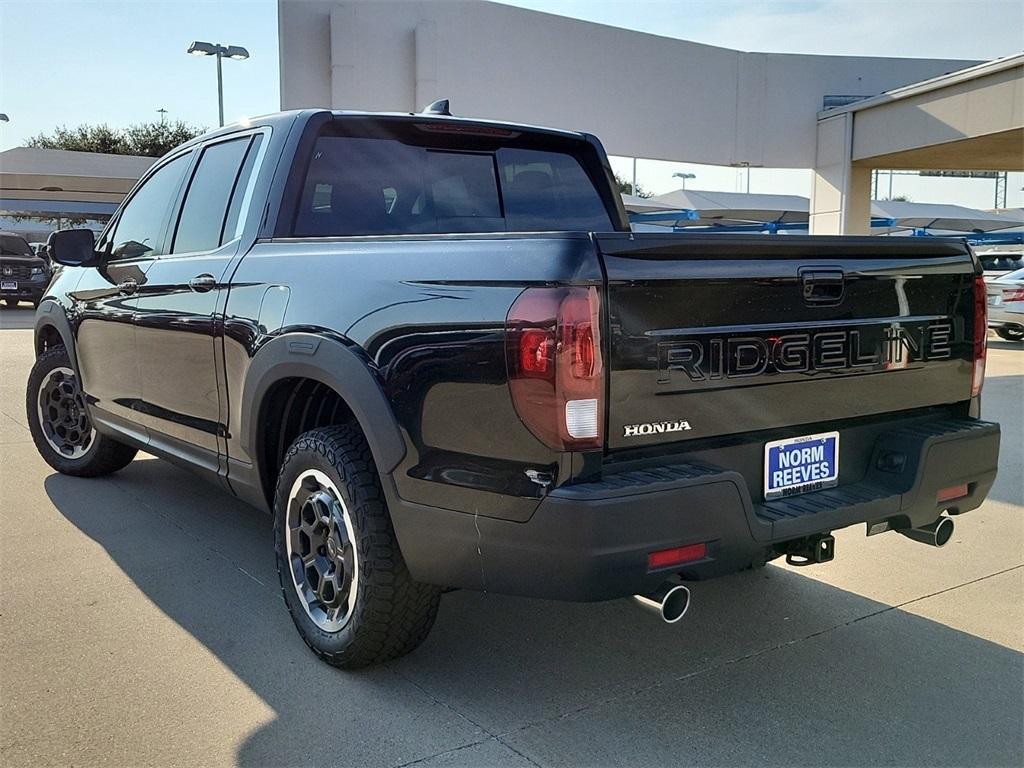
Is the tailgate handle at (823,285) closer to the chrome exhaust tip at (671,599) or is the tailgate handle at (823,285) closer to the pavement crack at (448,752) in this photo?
the chrome exhaust tip at (671,599)

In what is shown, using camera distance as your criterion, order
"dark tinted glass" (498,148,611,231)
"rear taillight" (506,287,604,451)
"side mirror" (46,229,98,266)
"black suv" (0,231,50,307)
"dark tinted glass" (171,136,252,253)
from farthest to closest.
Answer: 1. "black suv" (0,231,50,307)
2. "side mirror" (46,229,98,266)
3. "dark tinted glass" (498,148,611,231)
4. "dark tinted glass" (171,136,252,253)
5. "rear taillight" (506,287,604,451)

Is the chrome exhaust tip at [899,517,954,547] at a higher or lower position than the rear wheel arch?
lower

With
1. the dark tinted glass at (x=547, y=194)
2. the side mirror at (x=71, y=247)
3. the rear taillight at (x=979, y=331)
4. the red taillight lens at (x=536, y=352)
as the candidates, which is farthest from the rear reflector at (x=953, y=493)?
the side mirror at (x=71, y=247)

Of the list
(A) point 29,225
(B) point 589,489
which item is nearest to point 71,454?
(B) point 589,489

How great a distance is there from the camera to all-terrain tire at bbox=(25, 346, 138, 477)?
17.7ft

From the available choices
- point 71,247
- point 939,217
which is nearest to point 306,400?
point 71,247

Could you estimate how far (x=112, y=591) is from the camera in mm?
3818

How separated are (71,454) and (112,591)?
84.7 inches

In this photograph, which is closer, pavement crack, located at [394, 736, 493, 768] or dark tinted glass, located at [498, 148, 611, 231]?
pavement crack, located at [394, 736, 493, 768]

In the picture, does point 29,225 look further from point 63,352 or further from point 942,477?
point 942,477

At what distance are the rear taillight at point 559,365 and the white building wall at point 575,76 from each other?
46.1ft

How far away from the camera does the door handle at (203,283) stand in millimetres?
3730

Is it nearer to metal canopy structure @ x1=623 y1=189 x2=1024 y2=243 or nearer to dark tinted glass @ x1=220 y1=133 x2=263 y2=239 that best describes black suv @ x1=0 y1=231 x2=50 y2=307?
metal canopy structure @ x1=623 y1=189 x2=1024 y2=243

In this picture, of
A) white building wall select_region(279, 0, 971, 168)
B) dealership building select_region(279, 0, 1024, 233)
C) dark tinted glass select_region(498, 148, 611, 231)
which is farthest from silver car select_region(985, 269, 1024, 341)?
dark tinted glass select_region(498, 148, 611, 231)
